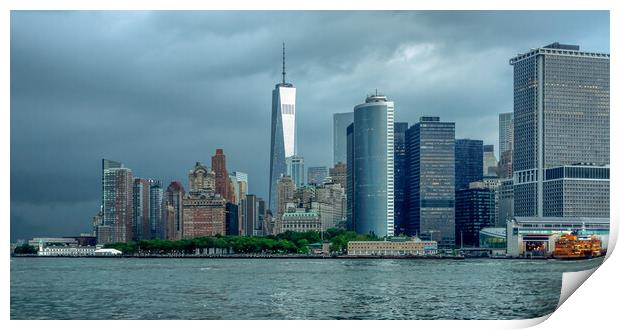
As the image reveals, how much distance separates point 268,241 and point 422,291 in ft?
82.3

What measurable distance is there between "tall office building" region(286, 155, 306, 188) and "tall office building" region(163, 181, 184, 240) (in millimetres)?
10120

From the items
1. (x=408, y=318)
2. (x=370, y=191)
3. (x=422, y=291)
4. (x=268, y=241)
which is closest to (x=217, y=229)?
(x=268, y=241)

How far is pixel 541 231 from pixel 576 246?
6.47 meters

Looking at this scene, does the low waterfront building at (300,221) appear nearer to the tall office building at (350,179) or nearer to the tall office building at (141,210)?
the tall office building at (350,179)

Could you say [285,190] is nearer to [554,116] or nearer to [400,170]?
[400,170]

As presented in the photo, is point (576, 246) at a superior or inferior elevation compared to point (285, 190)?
inferior

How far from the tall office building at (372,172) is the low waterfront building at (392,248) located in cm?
478

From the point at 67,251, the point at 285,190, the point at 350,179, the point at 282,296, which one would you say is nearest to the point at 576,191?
the point at 350,179

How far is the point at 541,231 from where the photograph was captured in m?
43.6

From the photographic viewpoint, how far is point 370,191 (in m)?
52.8

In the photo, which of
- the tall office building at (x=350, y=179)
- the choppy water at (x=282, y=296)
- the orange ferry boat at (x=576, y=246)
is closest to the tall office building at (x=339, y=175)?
the tall office building at (x=350, y=179)

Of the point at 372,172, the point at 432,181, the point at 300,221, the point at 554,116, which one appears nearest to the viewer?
the point at 300,221

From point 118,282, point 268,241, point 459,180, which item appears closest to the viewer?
point 118,282

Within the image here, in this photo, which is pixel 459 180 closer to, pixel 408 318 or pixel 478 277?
pixel 478 277
